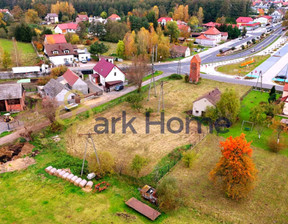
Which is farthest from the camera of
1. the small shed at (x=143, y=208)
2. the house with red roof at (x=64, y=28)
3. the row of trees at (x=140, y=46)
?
the house with red roof at (x=64, y=28)

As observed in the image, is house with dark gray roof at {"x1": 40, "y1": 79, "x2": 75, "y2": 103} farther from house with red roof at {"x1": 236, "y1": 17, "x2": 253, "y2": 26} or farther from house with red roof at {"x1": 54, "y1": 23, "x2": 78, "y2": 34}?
house with red roof at {"x1": 236, "y1": 17, "x2": 253, "y2": 26}

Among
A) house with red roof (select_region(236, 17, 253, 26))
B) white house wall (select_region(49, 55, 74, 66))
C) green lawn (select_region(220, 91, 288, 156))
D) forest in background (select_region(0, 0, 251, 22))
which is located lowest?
green lawn (select_region(220, 91, 288, 156))

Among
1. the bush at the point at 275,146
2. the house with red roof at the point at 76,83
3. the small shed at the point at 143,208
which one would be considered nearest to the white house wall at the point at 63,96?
the house with red roof at the point at 76,83

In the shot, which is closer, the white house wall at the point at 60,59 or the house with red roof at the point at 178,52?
the white house wall at the point at 60,59

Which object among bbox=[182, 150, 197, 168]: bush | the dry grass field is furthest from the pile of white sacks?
bbox=[182, 150, 197, 168]: bush

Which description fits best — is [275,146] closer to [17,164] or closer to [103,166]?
[103,166]

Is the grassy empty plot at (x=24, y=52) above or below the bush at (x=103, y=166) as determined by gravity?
above

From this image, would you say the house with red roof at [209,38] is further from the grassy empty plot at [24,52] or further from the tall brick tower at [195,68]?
the grassy empty plot at [24,52]
